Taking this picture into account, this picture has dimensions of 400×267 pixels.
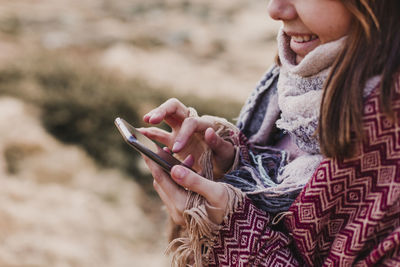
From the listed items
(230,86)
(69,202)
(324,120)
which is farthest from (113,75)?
(324,120)

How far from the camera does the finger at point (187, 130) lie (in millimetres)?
1286

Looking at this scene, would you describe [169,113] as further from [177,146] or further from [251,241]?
[251,241]

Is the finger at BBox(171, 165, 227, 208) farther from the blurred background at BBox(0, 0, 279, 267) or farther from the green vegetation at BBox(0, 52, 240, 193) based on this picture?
the green vegetation at BBox(0, 52, 240, 193)

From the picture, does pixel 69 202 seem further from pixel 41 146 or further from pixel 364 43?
pixel 364 43

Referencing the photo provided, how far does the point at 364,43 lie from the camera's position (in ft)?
3.27

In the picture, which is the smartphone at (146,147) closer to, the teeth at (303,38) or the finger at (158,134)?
the finger at (158,134)

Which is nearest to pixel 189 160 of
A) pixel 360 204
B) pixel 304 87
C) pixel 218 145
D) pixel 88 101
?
pixel 218 145

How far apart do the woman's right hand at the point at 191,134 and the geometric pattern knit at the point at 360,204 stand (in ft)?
1.11

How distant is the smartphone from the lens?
1.14m

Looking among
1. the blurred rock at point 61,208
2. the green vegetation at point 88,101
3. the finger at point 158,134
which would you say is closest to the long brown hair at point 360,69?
the finger at point 158,134

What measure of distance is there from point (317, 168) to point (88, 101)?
441 cm

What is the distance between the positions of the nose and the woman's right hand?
381 millimetres

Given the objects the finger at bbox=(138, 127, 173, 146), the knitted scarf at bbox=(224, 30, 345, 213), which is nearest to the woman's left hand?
the knitted scarf at bbox=(224, 30, 345, 213)

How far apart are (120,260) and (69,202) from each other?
69 centimetres
